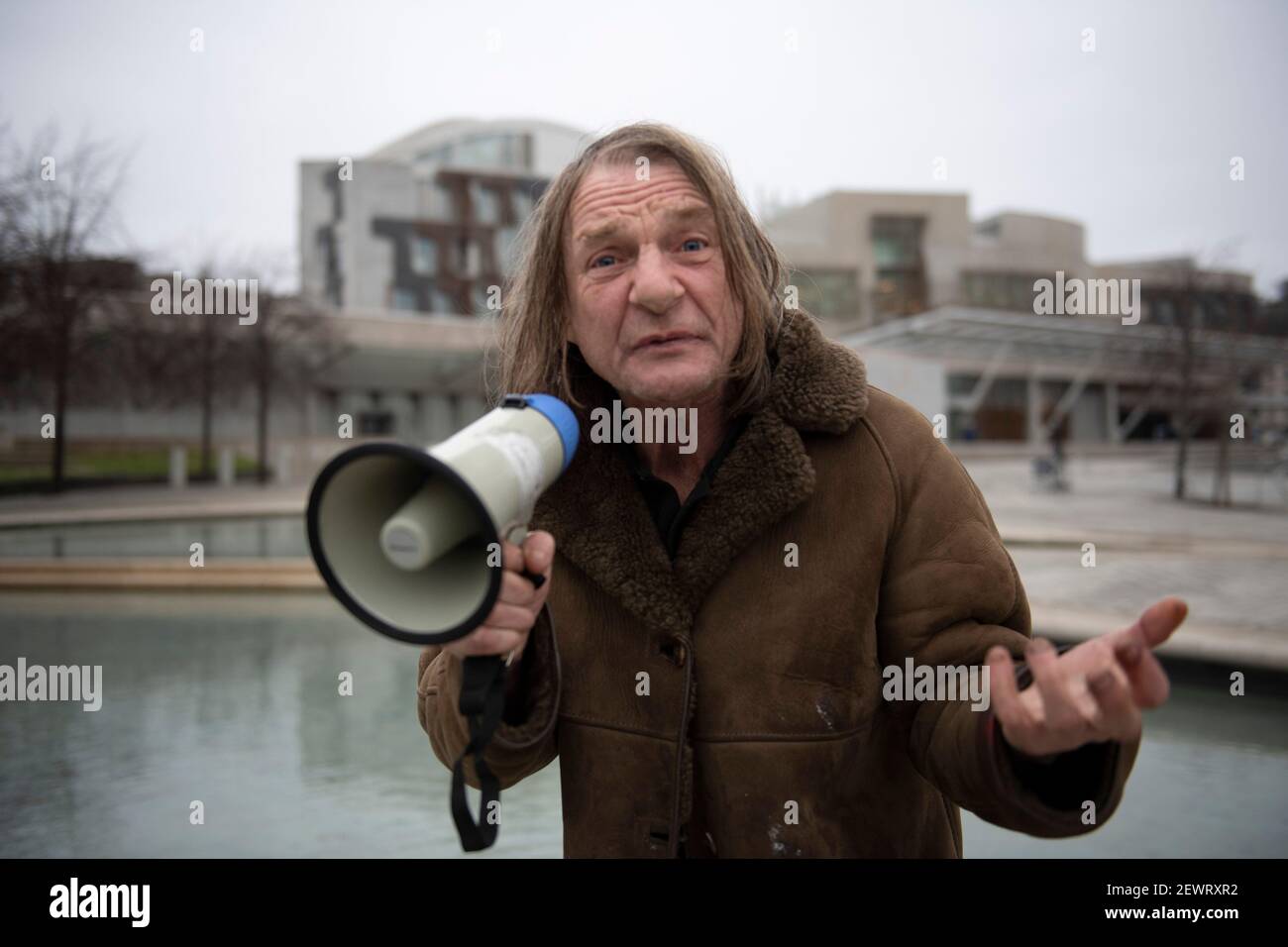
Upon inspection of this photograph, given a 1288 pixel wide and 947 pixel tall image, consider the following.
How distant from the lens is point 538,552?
45.9 inches

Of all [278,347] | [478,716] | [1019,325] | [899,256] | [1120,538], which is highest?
[899,256]

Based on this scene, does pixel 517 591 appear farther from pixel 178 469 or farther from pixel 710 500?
pixel 178 469

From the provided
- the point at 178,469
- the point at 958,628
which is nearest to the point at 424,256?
the point at 178,469

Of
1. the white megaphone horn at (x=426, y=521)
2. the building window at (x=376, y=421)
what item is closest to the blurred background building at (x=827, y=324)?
the building window at (x=376, y=421)

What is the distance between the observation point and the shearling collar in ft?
5.04

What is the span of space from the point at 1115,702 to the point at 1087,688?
3 centimetres

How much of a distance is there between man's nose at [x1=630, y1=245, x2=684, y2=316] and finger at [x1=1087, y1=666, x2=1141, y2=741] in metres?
0.85

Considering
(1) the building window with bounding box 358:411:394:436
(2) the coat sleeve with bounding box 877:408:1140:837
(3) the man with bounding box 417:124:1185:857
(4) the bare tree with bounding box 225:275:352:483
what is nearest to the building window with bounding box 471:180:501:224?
(1) the building window with bounding box 358:411:394:436

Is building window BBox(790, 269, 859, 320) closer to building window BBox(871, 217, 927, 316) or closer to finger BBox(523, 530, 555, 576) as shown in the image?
building window BBox(871, 217, 927, 316)

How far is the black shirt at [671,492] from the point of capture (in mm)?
1628

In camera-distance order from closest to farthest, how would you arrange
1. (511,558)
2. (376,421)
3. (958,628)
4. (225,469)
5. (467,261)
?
1. (511,558)
2. (958,628)
3. (225,469)
4. (376,421)
5. (467,261)

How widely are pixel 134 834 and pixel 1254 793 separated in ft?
18.4

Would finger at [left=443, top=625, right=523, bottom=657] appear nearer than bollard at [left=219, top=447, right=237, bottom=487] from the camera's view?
Yes
